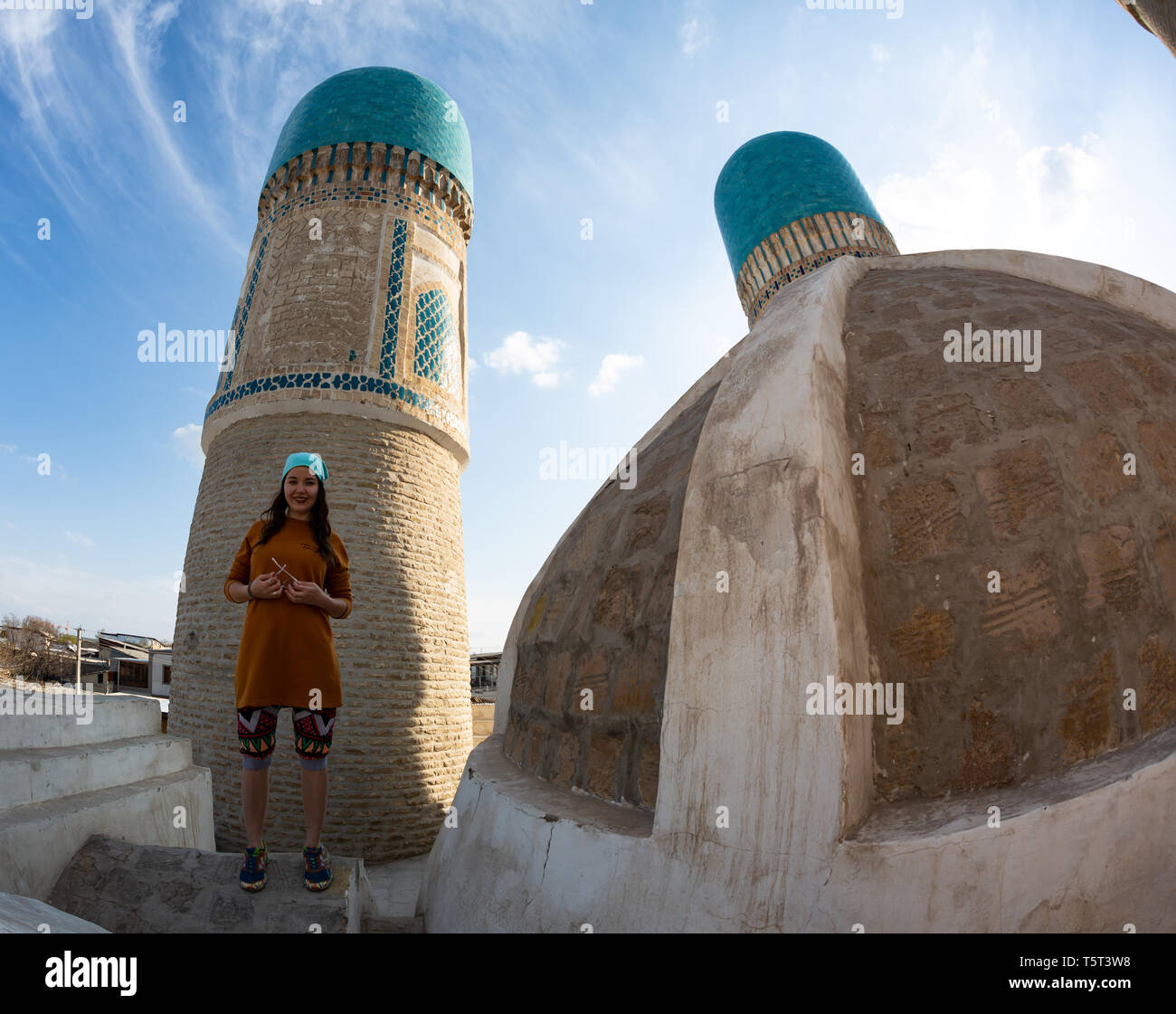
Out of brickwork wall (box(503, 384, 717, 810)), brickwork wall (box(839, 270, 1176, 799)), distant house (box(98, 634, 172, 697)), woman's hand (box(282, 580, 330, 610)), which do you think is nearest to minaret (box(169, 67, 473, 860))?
brickwork wall (box(503, 384, 717, 810))

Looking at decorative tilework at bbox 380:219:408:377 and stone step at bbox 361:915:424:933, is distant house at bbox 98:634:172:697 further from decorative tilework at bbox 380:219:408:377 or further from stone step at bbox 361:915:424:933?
stone step at bbox 361:915:424:933

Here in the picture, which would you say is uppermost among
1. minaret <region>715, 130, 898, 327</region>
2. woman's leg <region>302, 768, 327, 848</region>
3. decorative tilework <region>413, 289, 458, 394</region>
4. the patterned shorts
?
minaret <region>715, 130, 898, 327</region>

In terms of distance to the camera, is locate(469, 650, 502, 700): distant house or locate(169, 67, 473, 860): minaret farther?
locate(469, 650, 502, 700): distant house

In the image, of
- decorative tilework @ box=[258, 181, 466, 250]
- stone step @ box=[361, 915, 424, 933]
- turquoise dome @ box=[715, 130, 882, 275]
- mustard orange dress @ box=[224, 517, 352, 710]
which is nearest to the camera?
mustard orange dress @ box=[224, 517, 352, 710]

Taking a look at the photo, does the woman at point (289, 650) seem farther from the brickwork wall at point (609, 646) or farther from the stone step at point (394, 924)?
the brickwork wall at point (609, 646)

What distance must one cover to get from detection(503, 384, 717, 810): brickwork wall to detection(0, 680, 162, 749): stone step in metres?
2.11

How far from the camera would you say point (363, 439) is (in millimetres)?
8094

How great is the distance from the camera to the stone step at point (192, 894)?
7.78 ft

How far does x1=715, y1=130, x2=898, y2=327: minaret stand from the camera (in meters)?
11.1

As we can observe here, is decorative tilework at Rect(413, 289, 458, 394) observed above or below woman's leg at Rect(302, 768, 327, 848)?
above

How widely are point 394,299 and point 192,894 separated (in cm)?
742

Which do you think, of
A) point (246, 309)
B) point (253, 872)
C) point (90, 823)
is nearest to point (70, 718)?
point (90, 823)

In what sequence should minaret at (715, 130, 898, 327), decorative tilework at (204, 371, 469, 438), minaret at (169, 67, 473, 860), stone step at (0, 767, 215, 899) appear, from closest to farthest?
stone step at (0, 767, 215, 899), minaret at (169, 67, 473, 860), decorative tilework at (204, 371, 469, 438), minaret at (715, 130, 898, 327)
